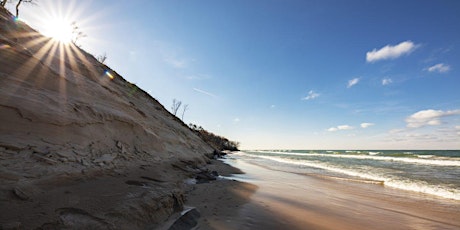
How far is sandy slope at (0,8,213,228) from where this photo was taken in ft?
11.3

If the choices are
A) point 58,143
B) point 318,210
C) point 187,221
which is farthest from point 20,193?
point 318,210

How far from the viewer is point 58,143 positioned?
4.99 meters

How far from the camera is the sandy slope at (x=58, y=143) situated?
11.3 feet

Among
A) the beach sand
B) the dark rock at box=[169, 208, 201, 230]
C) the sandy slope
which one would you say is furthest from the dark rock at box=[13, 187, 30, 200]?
the beach sand

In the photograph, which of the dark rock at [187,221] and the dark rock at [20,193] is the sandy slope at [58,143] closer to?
the dark rock at [20,193]

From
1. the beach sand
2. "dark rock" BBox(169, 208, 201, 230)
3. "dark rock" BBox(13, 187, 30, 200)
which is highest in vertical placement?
"dark rock" BBox(13, 187, 30, 200)

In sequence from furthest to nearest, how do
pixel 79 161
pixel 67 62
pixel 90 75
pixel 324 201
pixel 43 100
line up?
pixel 90 75
pixel 67 62
pixel 324 201
pixel 43 100
pixel 79 161

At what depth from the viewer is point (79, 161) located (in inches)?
199

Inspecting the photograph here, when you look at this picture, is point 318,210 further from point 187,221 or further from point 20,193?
point 20,193

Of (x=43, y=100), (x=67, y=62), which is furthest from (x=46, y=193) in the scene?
(x=67, y=62)

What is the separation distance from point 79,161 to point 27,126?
114 centimetres

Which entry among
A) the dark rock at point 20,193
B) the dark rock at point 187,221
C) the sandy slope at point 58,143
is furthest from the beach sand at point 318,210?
the dark rock at point 20,193

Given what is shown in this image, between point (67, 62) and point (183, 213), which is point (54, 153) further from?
point (67, 62)

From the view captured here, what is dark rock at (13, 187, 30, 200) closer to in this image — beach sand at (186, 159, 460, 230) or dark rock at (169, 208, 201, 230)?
dark rock at (169, 208, 201, 230)
